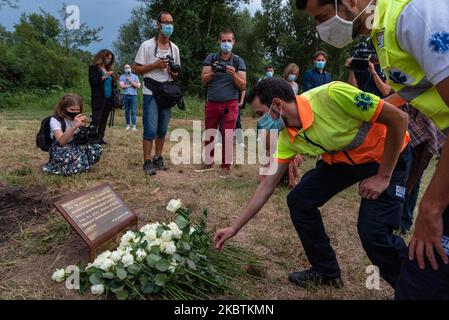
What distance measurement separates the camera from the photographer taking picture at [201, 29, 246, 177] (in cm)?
523

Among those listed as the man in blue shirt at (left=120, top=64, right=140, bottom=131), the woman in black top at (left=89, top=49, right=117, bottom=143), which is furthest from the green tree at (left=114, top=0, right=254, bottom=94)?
the woman in black top at (left=89, top=49, right=117, bottom=143)

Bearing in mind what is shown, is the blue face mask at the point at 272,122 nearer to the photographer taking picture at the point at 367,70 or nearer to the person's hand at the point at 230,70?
the photographer taking picture at the point at 367,70

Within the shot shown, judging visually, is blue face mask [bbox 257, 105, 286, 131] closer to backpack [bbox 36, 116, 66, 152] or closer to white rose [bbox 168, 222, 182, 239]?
white rose [bbox 168, 222, 182, 239]

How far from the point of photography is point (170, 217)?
137 inches

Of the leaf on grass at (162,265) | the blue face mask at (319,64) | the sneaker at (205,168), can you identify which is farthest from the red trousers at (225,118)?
the leaf on grass at (162,265)

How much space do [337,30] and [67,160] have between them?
3.81 meters

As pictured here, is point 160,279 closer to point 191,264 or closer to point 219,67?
point 191,264

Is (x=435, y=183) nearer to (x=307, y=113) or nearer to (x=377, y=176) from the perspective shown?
(x=377, y=176)

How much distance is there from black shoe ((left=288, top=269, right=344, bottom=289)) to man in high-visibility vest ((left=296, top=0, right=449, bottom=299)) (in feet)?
3.69

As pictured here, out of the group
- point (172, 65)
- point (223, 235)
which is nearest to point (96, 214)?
point (223, 235)

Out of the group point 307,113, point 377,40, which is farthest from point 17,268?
A: point 377,40

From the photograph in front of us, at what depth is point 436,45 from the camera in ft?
3.59

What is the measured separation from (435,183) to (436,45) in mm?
403
